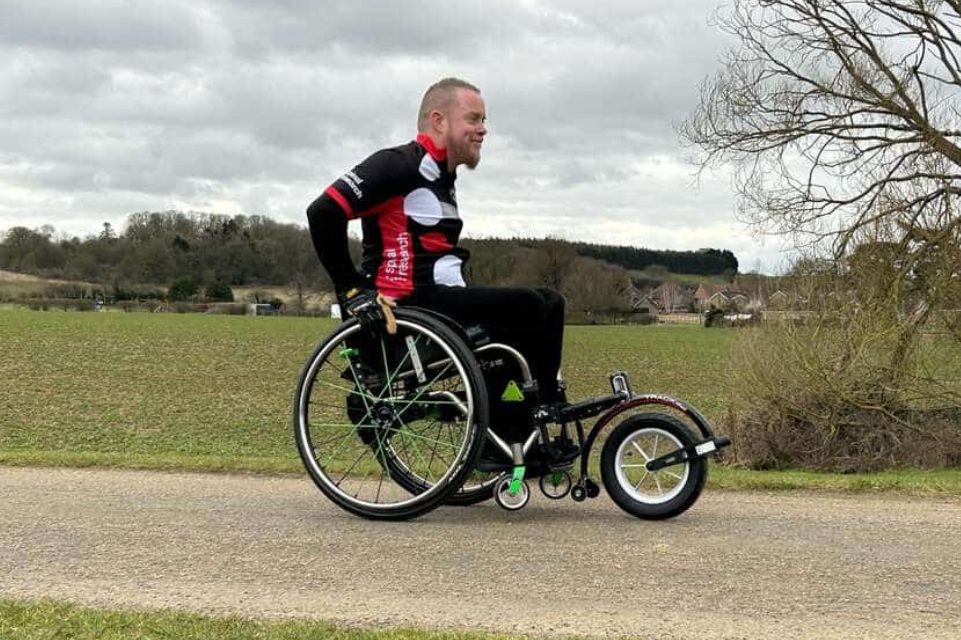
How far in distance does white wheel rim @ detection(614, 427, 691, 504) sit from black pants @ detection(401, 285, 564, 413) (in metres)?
0.44

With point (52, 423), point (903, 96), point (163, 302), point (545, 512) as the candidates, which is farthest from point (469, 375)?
point (163, 302)

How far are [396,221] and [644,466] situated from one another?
168 centimetres

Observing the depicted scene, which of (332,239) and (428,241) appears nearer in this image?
(332,239)

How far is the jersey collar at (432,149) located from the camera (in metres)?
4.34

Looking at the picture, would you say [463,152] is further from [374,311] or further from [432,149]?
[374,311]

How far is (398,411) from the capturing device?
14.2 feet

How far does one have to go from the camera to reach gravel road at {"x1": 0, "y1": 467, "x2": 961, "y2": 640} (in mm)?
2883

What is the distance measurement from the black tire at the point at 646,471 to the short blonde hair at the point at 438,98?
1776 mm

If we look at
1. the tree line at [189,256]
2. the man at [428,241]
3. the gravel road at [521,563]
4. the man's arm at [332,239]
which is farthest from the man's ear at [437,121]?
the tree line at [189,256]

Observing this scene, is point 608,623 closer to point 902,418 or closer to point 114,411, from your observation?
point 902,418

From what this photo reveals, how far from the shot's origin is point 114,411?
71.4 feet

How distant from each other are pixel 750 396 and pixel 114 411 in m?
15.1

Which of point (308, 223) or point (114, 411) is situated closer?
point (308, 223)

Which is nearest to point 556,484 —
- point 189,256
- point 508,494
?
point 508,494
